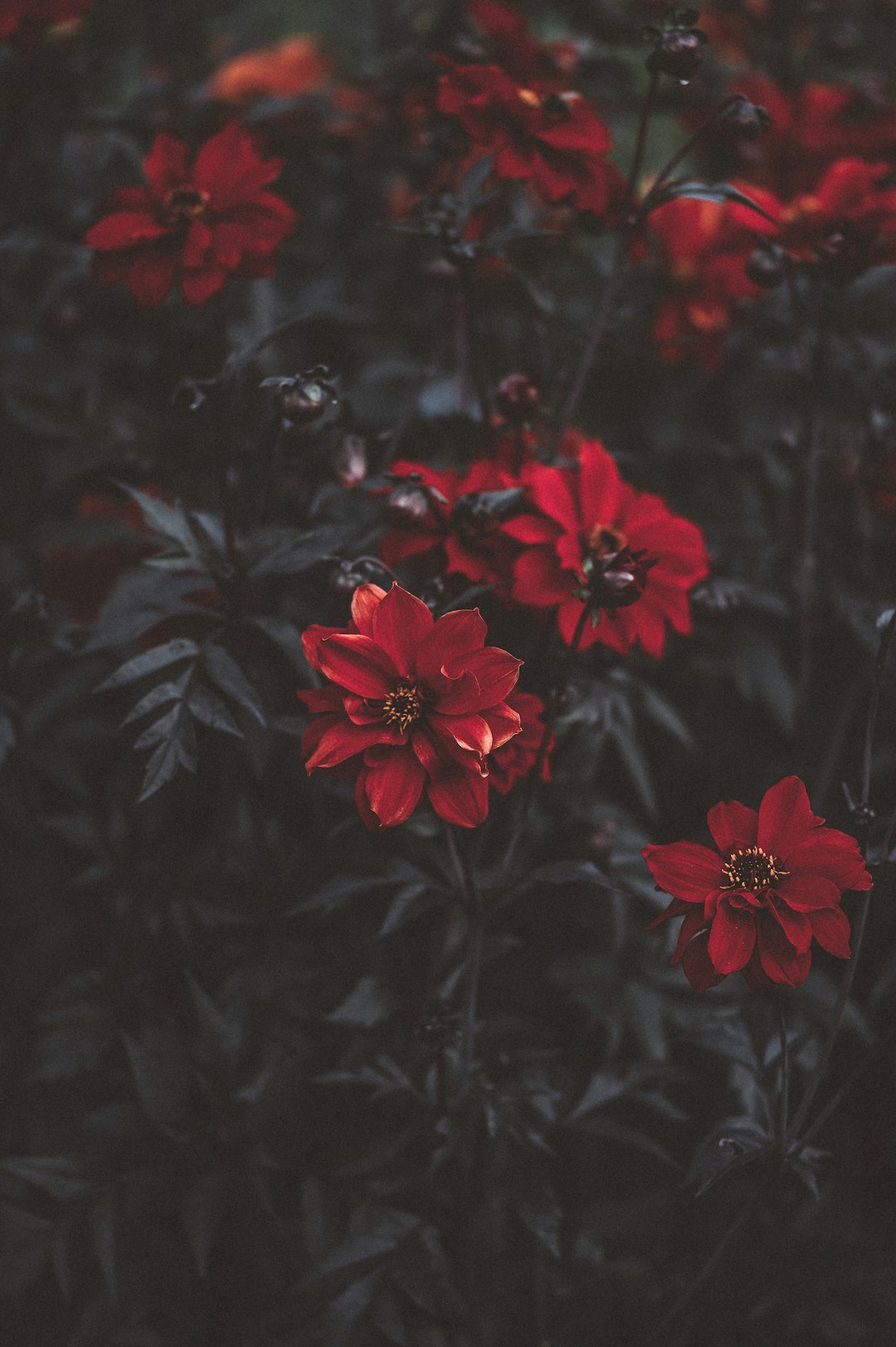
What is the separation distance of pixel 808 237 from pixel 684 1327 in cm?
123

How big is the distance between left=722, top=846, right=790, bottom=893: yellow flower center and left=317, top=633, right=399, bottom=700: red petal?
28 cm

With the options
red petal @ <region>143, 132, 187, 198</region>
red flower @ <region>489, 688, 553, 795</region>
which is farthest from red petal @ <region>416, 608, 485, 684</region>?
red petal @ <region>143, 132, 187, 198</region>

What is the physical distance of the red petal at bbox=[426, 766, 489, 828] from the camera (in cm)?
74

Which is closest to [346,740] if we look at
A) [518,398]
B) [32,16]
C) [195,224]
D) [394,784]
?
[394,784]

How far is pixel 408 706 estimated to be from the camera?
2.55ft

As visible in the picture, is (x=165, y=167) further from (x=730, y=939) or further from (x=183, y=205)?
(x=730, y=939)

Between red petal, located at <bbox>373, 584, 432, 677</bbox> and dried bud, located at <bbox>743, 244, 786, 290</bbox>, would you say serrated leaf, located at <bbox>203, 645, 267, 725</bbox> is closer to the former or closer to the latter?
red petal, located at <bbox>373, 584, 432, 677</bbox>

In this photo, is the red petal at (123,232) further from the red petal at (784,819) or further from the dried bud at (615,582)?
the red petal at (784,819)

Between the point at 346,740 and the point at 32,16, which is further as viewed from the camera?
the point at 32,16

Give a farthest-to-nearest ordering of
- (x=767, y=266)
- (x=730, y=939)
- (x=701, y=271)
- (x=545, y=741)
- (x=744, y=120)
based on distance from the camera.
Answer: (x=701, y=271) < (x=767, y=266) < (x=744, y=120) < (x=545, y=741) < (x=730, y=939)

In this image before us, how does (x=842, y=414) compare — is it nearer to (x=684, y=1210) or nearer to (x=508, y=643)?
(x=508, y=643)

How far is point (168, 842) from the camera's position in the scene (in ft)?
4.21

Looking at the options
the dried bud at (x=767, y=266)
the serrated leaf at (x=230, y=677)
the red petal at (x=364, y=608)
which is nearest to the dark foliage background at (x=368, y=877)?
the serrated leaf at (x=230, y=677)

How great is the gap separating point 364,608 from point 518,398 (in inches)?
15.3
